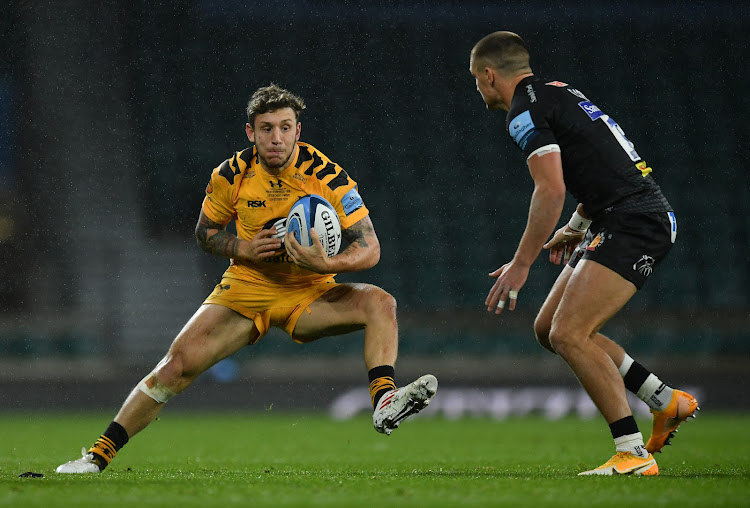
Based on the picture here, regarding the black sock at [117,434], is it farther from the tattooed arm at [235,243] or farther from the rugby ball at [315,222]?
the rugby ball at [315,222]

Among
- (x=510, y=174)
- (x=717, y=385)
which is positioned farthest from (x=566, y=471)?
(x=510, y=174)

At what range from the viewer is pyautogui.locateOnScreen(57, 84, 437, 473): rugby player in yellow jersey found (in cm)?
537

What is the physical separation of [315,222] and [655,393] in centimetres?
215

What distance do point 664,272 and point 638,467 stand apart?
1193 centimetres

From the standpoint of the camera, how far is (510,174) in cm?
1781

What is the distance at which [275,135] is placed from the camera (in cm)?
552

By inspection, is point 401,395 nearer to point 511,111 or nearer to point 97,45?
point 511,111

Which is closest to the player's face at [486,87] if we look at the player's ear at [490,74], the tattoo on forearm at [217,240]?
the player's ear at [490,74]

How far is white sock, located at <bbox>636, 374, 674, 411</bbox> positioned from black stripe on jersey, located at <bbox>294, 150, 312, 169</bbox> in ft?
7.69

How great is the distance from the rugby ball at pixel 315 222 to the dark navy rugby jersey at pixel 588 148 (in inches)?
43.7

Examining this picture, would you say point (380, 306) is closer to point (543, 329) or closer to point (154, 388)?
point (543, 329)

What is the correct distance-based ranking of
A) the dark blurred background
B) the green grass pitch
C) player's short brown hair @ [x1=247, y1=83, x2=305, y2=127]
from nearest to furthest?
the green grass pitch < player's short brown hair @ [x1=247, y1=83, x2=305, y2=127] < the dark blurred background

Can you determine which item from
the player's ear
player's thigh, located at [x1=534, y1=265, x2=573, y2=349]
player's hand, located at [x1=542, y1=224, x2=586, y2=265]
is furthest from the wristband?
the player's ear

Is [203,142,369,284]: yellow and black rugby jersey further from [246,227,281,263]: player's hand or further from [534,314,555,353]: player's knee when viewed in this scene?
[534,314,555,353]: player's knee
